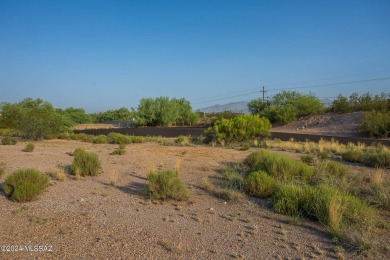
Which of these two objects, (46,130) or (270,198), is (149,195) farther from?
(46,130)

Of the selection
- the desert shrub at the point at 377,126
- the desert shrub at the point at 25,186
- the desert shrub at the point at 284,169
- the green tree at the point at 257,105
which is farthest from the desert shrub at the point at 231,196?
the green tree at the point at 257,105

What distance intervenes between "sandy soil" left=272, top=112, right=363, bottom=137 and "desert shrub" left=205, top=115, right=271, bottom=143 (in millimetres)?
18769

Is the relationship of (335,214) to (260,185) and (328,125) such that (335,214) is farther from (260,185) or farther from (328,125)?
(328,125)

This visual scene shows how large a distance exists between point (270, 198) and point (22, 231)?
6291 millimetres

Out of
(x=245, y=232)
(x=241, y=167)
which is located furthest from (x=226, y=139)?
(x=245, y=232)

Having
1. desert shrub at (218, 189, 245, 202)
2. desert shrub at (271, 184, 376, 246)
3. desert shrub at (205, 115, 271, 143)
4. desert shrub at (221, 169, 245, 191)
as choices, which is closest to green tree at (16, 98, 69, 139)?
desert shrub at (205, 115, 271, 143)

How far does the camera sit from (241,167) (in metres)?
14.2

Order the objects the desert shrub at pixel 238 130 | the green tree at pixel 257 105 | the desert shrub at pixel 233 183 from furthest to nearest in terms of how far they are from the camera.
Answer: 1. the green tree at pixel 257 105
2. the desert shrub at pixel 238 130
3. the desert shrub at pixel 233 183

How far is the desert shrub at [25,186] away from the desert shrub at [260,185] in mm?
6285

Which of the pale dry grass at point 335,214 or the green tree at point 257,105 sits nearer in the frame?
the pale dry grass at point 335,214

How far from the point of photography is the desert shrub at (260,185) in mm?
9510

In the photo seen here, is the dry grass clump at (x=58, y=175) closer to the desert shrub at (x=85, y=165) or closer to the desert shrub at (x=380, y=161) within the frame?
the desert shrub at (x=85, y=165)

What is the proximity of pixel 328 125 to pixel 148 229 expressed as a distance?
1908 inches

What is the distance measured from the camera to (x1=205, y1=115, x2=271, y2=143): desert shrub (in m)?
26.9
